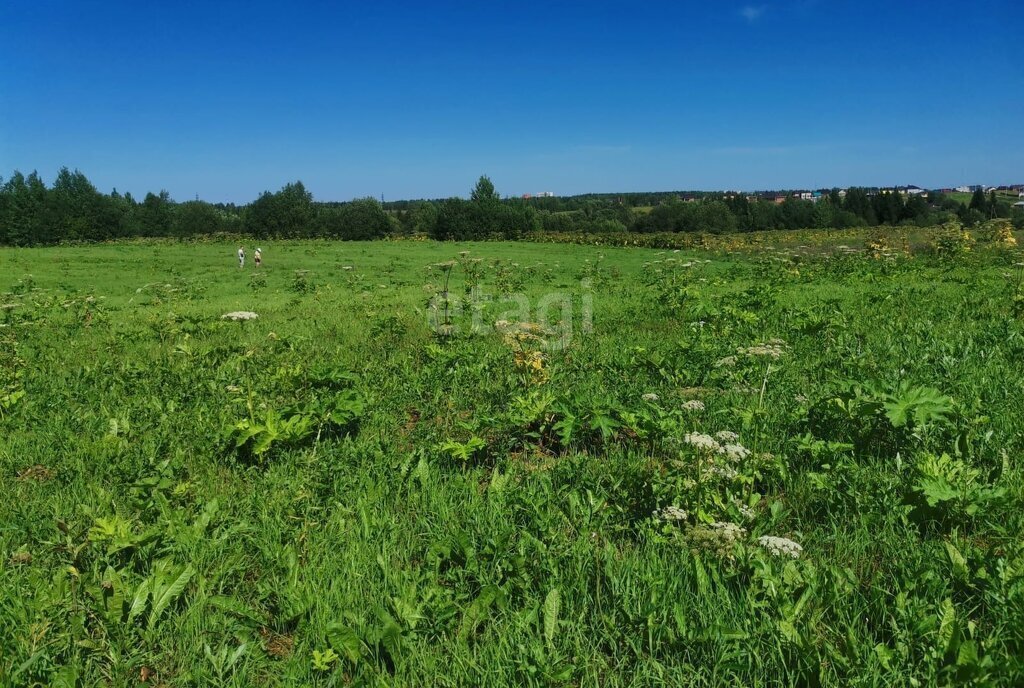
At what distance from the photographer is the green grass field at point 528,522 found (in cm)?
255

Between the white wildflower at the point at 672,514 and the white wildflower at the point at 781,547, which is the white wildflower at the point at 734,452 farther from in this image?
the white wildflower at the point at 781,547

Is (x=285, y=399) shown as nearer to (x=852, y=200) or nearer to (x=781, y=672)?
(x=781, y=672)

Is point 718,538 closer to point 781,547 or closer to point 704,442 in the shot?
point 781,547

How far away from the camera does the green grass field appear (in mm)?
2547

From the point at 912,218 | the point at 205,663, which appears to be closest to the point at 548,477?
the point at 205,663

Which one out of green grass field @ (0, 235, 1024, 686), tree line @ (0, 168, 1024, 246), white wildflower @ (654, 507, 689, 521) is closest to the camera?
green grass field @ (0, 235, 1024, 686)

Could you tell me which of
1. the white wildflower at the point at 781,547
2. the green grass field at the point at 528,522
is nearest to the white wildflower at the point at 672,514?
the green grass field at the point at 528,522

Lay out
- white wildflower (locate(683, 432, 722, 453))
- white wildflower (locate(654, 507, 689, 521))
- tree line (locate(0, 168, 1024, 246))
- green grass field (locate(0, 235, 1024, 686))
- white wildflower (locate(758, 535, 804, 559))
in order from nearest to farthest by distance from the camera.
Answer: green grass field (locate(0, 235, 1024, 686)), white wildflower (locate(758, 535, 804, 559)), white wildflower (locate(654, 507, 689, 521)), white wildflower (locate(683, 432, 722, 453)), tree line (locate(0, 168, 1024, 246))

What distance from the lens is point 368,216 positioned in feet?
296

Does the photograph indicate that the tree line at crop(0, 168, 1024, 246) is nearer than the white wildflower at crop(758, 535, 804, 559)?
No

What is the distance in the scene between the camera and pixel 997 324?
865cm

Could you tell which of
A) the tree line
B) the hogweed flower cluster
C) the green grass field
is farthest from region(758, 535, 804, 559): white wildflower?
the tree line

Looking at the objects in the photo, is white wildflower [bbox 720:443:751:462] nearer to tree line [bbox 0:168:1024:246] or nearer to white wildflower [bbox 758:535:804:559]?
white wildflower [bbox 758:535:804:559]

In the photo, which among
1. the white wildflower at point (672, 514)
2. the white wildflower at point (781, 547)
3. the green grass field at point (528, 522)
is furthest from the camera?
the white wildflower at point (672, 514)
